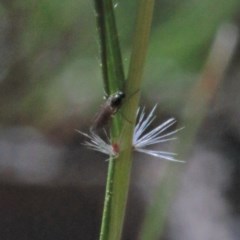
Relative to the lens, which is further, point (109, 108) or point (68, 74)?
point (68, 74)

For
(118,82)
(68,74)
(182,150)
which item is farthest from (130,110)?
(68,74)

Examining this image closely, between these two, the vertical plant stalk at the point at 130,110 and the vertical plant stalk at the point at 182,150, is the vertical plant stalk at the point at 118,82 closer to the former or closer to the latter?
the vertical plant stalk at the point at 130,110

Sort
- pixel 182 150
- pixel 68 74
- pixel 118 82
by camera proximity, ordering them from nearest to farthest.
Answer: pixel 118 82, pixel 182 150, pixel 68 74

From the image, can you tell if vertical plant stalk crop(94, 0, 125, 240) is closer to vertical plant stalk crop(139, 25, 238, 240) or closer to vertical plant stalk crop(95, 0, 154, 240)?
vertical plant stalk crop(95, 0, 154, 240)

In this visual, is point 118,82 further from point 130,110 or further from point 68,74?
point 68,74

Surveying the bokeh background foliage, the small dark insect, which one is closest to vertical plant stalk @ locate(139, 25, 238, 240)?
the small dark insect

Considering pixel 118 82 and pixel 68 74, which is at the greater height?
pixel 68 74
